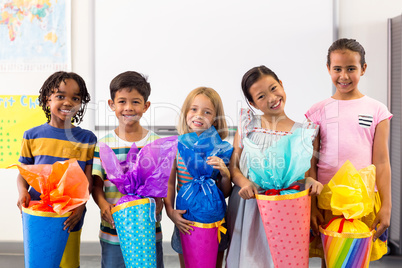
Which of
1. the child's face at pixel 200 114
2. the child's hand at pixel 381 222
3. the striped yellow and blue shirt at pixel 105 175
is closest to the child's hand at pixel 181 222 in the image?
the striped yellow and blue shirt at pixel 105 175

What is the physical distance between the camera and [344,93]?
55.4 inches

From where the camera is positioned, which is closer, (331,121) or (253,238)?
(253,238)

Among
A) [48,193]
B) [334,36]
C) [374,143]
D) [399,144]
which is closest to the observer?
[48,193]

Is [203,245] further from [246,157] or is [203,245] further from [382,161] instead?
[382,161]

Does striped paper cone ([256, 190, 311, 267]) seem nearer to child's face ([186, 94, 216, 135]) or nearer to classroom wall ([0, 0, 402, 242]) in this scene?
child's face ([186, 94, 216, 135])

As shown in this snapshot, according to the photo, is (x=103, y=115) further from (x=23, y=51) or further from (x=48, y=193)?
(x=48, y=193)

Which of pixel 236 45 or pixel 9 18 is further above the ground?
pixel 9 18

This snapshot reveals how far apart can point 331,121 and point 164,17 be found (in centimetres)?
147

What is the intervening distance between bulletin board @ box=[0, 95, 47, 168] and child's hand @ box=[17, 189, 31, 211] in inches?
51.0

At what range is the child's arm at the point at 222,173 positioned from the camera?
1.27 m

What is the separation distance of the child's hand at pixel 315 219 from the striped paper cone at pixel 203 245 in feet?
1.14

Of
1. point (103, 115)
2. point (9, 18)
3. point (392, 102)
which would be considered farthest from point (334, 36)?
point (9, 18)

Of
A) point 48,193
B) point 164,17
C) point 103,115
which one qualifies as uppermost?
point 164,17

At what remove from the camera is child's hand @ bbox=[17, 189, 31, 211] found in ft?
4.13
